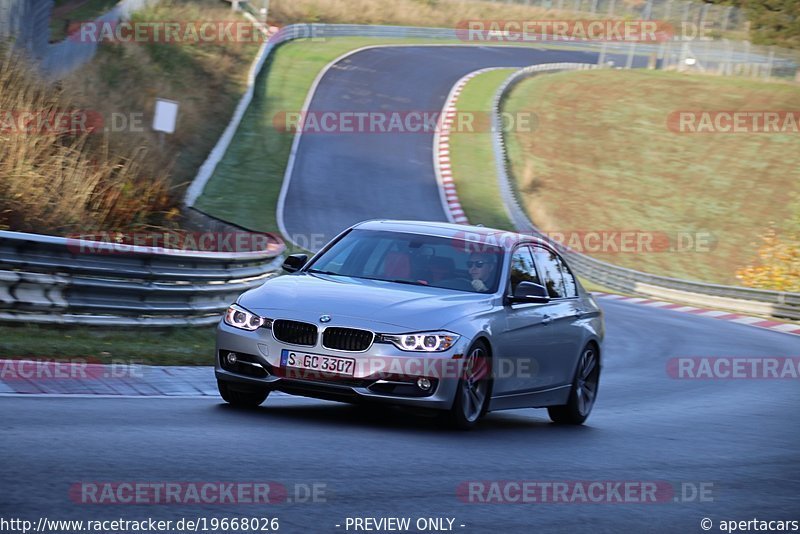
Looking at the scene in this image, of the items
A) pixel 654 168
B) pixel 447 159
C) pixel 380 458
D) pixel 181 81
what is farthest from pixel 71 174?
pixel 654 168

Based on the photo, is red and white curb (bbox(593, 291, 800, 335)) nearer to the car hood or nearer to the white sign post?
the white sign post

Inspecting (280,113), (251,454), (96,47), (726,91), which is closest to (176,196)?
(251,454)

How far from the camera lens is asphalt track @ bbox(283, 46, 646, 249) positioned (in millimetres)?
31891

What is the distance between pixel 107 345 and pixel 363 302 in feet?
12.3

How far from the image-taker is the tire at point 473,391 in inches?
357

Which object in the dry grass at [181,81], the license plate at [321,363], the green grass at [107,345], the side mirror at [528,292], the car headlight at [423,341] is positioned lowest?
the dry grass at [181,81]

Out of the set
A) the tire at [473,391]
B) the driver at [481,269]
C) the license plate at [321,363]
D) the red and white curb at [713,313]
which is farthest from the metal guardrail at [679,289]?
the license plate at [321,363]

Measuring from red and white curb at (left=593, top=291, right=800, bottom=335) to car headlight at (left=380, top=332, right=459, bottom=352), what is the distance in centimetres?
1927

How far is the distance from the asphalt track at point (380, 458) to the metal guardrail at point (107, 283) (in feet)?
8.32

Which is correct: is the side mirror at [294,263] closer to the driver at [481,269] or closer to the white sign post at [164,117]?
the driver at [481,269]

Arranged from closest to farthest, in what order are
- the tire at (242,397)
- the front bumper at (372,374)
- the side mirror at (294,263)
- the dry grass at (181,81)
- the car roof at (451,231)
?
the front bumper at (372,374)
the tire at (242,397)
the side mirror at (294,263)
the car roof at (451,231)
the dry grass at (181,81)

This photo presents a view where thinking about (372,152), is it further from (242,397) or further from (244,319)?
(244,319)

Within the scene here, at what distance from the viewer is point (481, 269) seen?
33.2 feet

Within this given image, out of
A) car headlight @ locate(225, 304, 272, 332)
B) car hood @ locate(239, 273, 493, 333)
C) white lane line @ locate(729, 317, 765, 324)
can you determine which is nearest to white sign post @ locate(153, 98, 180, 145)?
car hood @ locate(239, 273, 493, 333)
